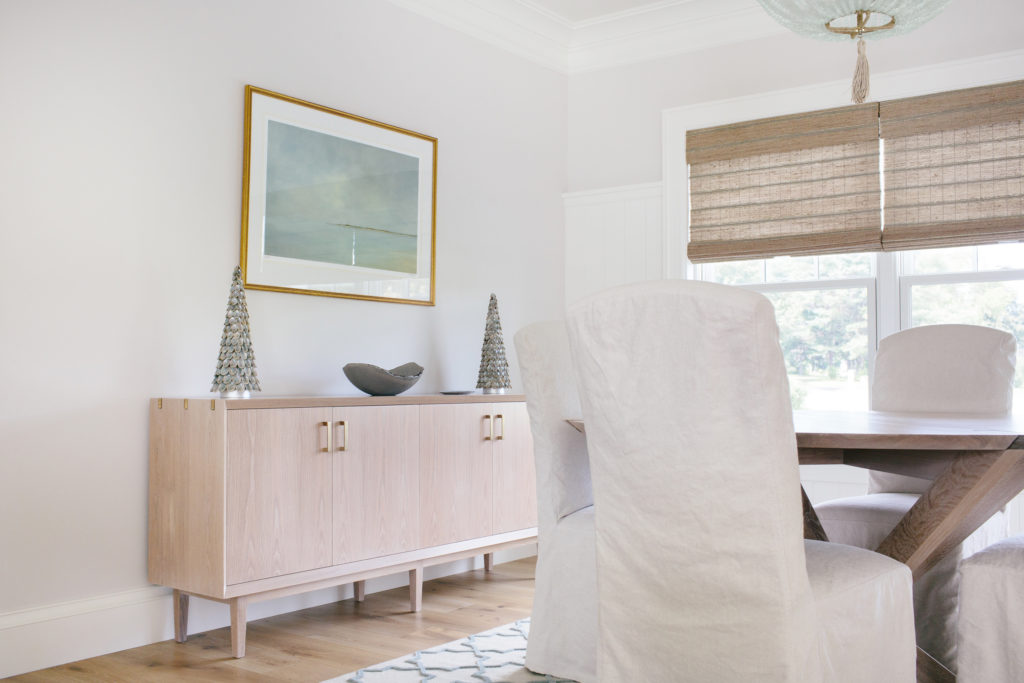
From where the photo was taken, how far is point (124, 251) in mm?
3057

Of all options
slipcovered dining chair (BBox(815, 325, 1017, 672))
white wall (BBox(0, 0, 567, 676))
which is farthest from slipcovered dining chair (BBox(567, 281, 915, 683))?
white wall (BBox(0, 0, 567, 676))

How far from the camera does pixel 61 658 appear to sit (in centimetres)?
285

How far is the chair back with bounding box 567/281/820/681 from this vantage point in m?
1.52

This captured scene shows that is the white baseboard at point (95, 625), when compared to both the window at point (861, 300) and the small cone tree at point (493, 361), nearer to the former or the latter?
the small cone tree at point (493, 361)

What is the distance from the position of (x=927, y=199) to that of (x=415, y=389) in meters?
2.43

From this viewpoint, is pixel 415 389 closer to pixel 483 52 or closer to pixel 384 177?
pixel 384 177

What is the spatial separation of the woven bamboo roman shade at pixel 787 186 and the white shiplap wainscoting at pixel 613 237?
0.22 metres

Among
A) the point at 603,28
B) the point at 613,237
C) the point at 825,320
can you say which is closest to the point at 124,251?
the point at 613,237

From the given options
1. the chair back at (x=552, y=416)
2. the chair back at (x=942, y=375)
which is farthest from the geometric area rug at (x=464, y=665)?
the chair back at (x=942, y=375)

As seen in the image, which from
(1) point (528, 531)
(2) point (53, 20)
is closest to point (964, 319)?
(1) point (528, 531)

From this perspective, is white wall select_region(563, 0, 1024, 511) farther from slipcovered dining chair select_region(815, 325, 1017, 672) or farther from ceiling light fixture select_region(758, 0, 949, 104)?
ceiling light fixture select_region(758, 0, 949, 104)

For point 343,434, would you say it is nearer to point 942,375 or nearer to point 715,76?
point 942,375

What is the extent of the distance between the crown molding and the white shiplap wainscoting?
0.74m

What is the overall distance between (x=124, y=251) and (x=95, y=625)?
122 cm
